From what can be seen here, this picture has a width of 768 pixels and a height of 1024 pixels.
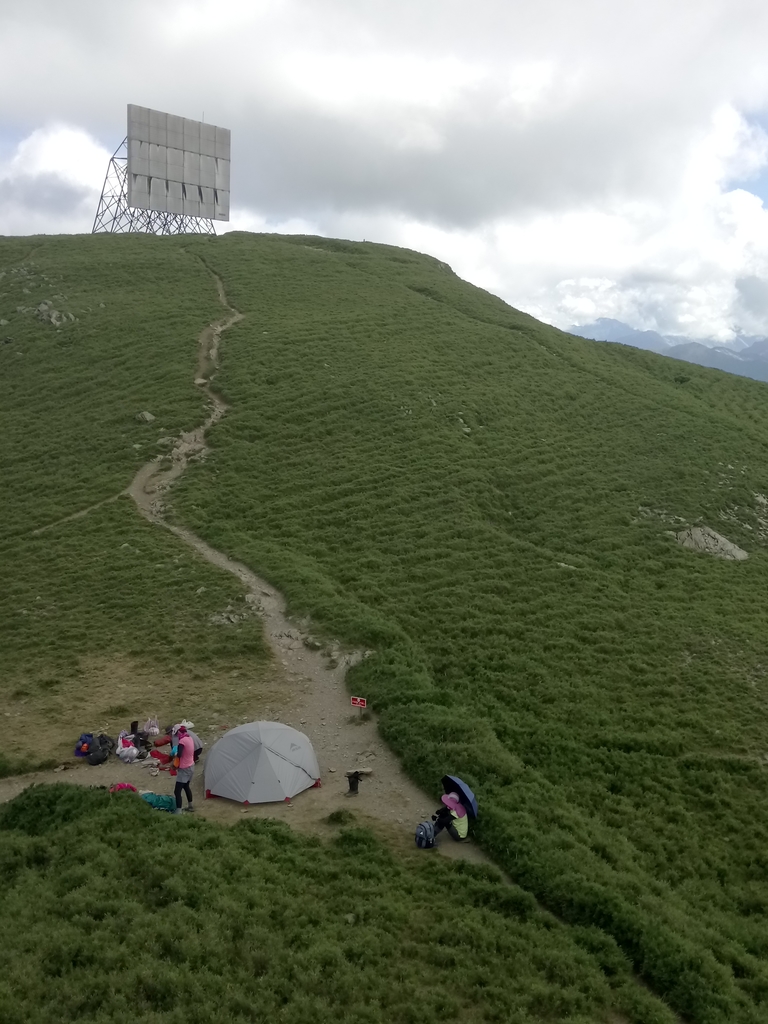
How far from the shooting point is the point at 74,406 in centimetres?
4631

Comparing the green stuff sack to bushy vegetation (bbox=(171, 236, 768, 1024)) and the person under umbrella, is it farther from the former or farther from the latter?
bushy vegetation (bbox=(171, 236, 768, 1024))

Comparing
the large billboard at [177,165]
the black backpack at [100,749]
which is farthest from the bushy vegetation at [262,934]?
the large billboard at [177,165]

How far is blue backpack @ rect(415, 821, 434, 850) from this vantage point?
16219 millimetres

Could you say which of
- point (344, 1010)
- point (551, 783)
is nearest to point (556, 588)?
point (551, 783)

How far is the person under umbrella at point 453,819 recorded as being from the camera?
54.5 ft

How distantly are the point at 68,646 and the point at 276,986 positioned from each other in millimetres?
16319

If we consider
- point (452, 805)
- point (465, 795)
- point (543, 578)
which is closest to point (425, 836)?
point (452, 805)

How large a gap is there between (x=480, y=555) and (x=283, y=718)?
13.9 meters

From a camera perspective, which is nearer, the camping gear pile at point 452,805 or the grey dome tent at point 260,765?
A: the camping gear pile at point 452,805

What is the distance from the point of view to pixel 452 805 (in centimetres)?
1673

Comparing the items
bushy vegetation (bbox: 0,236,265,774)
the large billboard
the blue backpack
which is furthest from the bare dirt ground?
the large billboard

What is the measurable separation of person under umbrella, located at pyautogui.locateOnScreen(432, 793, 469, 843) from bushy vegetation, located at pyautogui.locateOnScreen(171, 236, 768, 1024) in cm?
53

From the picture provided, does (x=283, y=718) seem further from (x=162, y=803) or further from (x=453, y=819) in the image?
(x=453, y=819)

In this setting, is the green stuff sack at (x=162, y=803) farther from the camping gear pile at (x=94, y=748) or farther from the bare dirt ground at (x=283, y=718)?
the camping gear pile at (x=94, y=748)
